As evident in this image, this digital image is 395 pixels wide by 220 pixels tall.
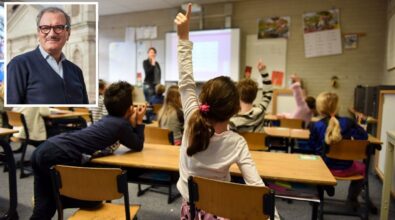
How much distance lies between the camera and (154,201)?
8.80 feet

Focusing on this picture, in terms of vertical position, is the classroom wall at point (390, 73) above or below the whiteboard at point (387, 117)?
above

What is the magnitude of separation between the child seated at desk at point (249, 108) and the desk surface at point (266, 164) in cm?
70

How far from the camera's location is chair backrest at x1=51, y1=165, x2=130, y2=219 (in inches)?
52.2

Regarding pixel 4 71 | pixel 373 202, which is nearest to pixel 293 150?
pixel 373 202

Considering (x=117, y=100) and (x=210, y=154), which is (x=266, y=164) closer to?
(x=210, y=154)

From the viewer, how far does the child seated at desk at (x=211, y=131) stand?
1168 millimetres

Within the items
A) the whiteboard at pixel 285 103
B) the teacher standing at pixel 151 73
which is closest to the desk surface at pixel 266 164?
the whiteboard at pixel 285 103

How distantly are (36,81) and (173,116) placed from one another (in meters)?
1.80

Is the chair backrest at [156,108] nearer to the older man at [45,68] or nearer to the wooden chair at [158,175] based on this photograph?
the wooden chair at [158,175]

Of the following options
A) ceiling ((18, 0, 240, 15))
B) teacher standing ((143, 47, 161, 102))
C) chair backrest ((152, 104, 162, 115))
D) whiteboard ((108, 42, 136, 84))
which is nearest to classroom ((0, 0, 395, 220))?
chair backrest ((152, 104, 162, 115))

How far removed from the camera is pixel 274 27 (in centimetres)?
563

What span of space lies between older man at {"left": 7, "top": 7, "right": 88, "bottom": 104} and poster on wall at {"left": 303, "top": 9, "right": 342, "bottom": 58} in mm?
5019

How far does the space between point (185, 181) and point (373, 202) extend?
88.9 inches

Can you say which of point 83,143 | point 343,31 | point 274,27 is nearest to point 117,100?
point 83,143
